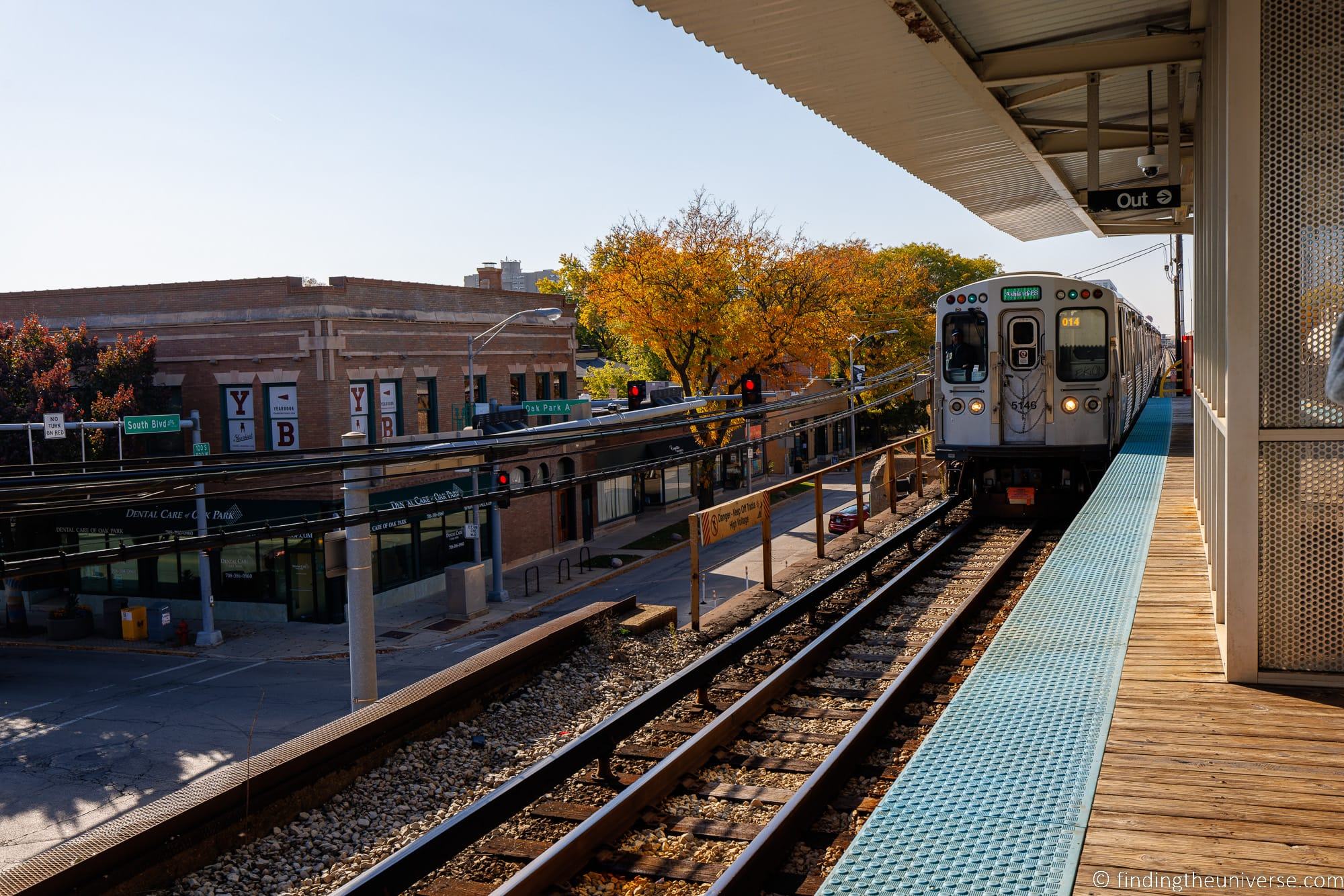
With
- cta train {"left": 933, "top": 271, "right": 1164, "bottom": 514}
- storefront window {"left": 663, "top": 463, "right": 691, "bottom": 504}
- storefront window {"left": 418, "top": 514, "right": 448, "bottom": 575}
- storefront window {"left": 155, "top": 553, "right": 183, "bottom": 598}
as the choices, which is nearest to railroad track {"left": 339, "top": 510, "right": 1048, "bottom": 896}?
cta train {"left": 933, "top": 271, "right": 1164, "bottom": 514}

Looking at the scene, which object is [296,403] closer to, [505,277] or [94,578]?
[94,578]

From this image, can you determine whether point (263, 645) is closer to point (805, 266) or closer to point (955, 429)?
point (955, 429)

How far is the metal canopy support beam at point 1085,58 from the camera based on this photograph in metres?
8.45

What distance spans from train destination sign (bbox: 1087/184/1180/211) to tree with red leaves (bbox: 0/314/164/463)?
27.5 metres

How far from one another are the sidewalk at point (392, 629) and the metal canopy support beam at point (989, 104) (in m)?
14.9

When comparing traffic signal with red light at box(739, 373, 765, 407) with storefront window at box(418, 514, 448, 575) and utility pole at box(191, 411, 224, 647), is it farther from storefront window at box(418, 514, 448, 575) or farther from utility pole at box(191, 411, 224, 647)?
storefront window at box(418, 514, 448, 575)

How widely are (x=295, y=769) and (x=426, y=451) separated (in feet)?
7.58

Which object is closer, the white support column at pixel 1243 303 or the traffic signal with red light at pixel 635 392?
the white support column at pixel 1243 303

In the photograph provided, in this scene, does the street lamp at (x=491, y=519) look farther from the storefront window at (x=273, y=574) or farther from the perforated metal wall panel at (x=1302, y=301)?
the perforated metal wall panel at (x=1302, y=301)

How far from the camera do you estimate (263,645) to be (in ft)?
84.6

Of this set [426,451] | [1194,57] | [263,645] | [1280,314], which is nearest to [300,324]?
[263,645]

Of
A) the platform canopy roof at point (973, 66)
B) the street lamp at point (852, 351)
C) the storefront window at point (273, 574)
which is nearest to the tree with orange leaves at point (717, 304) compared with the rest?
the street lamp at point (852, 351)

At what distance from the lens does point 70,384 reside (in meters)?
31.2

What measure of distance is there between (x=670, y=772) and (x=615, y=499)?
117ft
